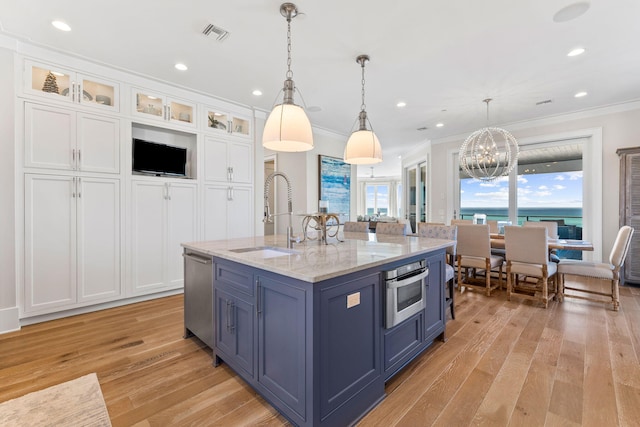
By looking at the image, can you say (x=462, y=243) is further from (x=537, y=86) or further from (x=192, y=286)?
(x=192, y=286)

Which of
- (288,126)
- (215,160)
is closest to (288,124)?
(288,126)

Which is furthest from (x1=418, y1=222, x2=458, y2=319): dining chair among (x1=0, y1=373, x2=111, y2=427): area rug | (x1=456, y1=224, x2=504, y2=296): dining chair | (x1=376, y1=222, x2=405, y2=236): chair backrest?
(x1=0, y1=373, x2=111, y2=427): area rug

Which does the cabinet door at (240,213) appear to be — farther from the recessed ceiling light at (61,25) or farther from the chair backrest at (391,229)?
the recessed ceiling light at (61,25)

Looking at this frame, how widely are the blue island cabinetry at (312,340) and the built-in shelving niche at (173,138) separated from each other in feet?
8.24

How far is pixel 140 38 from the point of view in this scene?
8.56 feet

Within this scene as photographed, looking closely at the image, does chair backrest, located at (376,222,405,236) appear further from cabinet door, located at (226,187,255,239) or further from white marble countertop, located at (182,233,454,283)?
cabinet door, located at (226,187,255,239)

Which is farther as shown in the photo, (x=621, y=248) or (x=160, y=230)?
(x=160, y=230)

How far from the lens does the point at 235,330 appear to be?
1.86 m

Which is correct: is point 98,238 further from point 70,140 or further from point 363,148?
point 363,148

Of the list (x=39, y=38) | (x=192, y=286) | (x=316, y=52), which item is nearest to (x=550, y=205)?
(x=316, y=52)

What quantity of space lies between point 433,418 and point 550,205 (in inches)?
203

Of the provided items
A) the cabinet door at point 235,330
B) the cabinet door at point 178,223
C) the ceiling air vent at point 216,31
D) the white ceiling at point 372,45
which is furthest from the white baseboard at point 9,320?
the ceiling air vent at point 216,31

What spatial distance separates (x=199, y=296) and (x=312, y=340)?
4.44ft

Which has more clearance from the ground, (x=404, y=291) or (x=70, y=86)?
(x=70, y=86)
